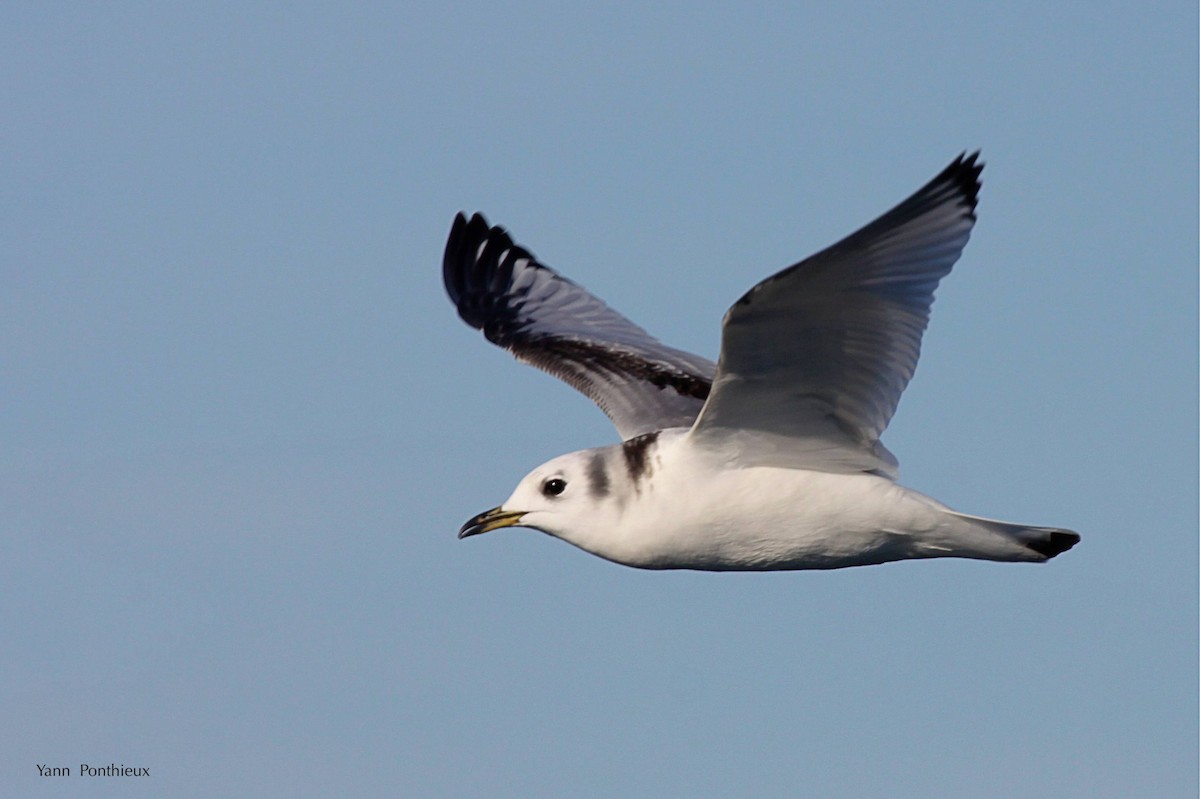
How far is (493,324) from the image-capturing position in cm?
1576

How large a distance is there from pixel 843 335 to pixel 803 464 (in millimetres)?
1228

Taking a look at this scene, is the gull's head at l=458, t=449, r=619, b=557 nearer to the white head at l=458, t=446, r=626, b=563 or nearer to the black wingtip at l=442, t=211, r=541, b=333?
the white head at l=458, t=446, r=626, b=563

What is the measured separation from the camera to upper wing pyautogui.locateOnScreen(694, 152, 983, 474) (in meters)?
9.62

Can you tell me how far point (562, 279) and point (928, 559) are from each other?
659 cm

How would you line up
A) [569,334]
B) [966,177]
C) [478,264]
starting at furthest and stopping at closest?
[478,264]
[569,334]
[966,177]

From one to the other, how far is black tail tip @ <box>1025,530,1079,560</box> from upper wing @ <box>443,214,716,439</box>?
3.08m

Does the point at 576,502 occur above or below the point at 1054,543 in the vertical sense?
below

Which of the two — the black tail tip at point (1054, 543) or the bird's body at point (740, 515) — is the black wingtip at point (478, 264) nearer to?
the bird's body at point (740, 515)

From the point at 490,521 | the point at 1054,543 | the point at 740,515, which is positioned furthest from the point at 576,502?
the point at 1054,543

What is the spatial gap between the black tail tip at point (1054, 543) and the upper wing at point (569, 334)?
3.08 m

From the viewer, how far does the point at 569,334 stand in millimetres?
15586

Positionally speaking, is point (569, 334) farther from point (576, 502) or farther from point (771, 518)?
point (771, 518)

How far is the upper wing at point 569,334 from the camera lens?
13602 mm

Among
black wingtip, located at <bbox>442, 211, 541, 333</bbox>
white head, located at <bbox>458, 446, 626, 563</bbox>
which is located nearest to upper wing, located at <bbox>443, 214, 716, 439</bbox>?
black wingtip, located at <bbox>442, 211, 541, 333</bbox>
